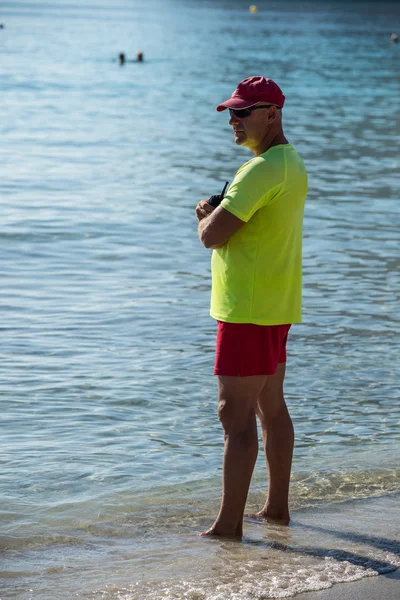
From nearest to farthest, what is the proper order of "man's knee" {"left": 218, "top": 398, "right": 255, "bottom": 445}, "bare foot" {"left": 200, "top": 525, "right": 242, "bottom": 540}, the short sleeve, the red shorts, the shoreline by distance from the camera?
the shoreline → the short sleeve → the red shorts → "man's knee" {"left": 218, "top": 398, "right": 255, "bottom": 445} → "bare foot" {"left": 200, "top": 525, "right": 242, "bottom": 540}

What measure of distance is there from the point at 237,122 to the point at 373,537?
208 centimetres

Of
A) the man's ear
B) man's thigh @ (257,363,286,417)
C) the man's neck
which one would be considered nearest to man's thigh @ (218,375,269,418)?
man's thigh @ (257,363,286,417)

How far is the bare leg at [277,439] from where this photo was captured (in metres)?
4.95

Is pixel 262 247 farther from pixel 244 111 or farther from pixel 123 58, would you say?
pixel 123 58

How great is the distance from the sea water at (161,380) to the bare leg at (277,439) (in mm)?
137

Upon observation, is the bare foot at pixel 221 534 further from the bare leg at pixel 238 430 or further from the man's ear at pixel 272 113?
the man's ear at pixel 272 113

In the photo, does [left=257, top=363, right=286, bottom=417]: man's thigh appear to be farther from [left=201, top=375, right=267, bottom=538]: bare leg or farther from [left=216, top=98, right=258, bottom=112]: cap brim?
[left=216, top=98, right=258, bottom=112]: cap brim

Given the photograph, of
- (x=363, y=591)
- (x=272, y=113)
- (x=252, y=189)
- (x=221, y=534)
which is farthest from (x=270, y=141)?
(x=363, y=591)

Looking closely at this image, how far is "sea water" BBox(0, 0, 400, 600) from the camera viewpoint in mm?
4688

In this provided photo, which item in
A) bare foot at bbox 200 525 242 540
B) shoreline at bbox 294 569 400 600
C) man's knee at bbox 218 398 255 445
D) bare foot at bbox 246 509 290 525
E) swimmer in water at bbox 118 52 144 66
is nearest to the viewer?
shoreline at bbox 294 569 400 600

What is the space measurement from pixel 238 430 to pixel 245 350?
1.29ft

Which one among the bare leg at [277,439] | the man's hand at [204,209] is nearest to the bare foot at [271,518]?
the bare leg at [277,439]

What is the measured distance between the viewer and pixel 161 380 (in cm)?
774

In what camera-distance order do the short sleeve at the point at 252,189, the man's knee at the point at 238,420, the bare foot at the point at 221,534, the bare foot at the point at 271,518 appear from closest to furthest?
the short sleeve at the point at 252,189 → the man's knee at the point at 238,420 → the bare foot at the point at 221,534 → the bare foot at the point at 271,518
